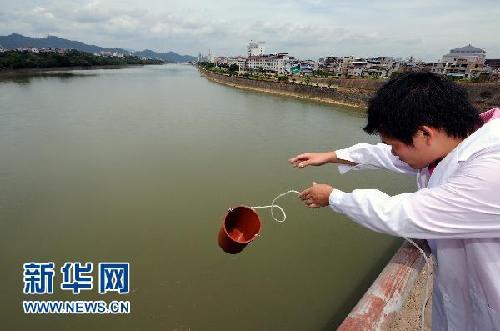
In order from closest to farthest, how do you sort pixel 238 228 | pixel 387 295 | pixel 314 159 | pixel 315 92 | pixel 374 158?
pixel 387 295 → pixel 374 158 → pixel 314 159 → pixel 238 228 → pixel 315 92

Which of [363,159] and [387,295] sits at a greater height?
[363,159]

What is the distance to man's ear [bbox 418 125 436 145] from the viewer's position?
1.03 metres

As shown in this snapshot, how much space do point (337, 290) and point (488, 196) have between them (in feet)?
12.2

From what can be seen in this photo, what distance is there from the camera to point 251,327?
3664mm

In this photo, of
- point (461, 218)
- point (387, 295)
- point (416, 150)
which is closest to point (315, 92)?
point (387, 295)

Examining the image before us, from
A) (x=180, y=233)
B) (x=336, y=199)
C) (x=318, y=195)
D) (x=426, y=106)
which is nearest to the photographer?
(x=426, y=106)

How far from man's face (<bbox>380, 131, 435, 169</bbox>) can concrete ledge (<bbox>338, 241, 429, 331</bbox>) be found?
0.59m

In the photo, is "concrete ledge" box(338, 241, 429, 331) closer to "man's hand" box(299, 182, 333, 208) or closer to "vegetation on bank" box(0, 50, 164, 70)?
"man's hand" box(299, 182, 333, 208)

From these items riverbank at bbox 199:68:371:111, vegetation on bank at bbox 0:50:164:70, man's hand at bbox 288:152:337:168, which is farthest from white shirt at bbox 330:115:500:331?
vegetation on bank at bbox 0:50:164:70

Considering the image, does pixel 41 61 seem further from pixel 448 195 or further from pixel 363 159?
pixel 448 195

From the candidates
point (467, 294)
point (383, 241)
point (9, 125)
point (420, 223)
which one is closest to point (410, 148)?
point (420, 223)

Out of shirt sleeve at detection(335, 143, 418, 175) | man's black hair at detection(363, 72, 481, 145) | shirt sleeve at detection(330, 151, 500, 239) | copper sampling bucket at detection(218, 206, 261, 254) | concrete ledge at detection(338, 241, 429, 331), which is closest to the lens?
shirt sleeve at detection(330, 151, 500, 239)

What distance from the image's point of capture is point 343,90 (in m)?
26.1

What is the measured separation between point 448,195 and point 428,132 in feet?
0.86
